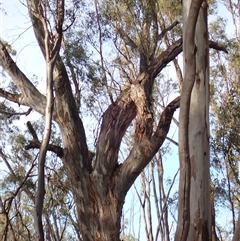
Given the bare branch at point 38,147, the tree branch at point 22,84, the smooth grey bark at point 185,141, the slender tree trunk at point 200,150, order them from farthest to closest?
the tree branch at point 22,84
the bare branch at point 38,147
the slender tree trunk at point 200,150
the smooth grey bark at point 185,141

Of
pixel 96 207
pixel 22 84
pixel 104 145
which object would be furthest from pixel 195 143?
pixel 22 84

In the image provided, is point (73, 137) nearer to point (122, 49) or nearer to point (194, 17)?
point (122, 49)

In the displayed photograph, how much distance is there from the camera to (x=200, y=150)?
340cm

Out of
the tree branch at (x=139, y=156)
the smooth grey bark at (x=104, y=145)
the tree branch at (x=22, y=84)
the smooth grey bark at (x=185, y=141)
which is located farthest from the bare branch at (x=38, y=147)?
the smooth grey bark at (x=185, y=141)

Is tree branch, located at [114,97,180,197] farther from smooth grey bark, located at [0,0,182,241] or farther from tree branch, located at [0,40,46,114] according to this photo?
tree branch, located at [0,40,46,114]

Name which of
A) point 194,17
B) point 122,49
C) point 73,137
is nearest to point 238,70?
point 122,49

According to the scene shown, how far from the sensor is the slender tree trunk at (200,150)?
3.12 meters

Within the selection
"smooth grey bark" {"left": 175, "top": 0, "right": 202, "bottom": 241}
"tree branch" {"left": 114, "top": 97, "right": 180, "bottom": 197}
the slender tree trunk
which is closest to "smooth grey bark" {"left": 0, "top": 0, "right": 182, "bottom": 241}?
"tree branch" {"left": 114, "top": 97, "right": 180, "bottom": 197}

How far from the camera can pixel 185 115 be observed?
1.85 meters

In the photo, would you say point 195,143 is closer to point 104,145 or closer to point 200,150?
point 200,150

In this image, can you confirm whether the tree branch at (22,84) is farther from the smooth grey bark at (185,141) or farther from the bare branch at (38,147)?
the smooth grey bark at (185,141)

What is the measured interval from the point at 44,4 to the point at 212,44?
6.66ft

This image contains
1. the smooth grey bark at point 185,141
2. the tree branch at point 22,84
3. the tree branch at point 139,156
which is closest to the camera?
the smooth grey bark at point 185,141

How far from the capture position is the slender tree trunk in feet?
10.2
